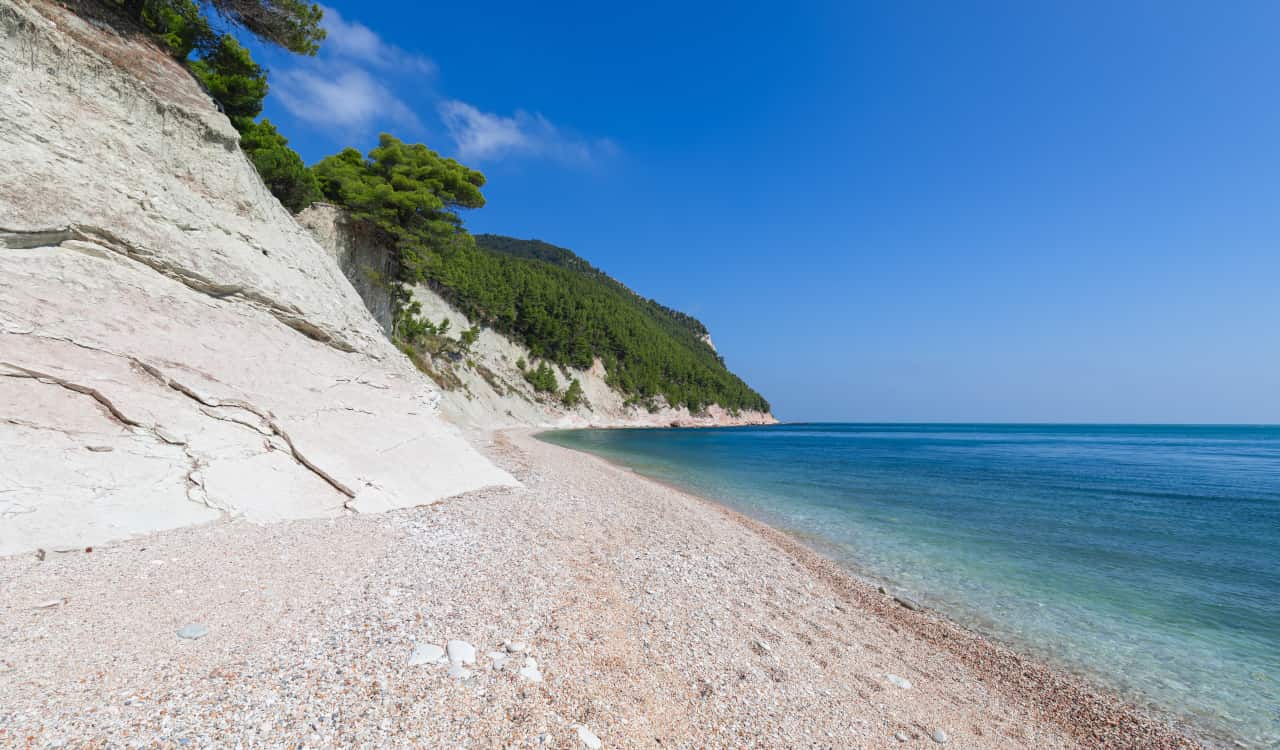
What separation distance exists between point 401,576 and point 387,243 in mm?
27269

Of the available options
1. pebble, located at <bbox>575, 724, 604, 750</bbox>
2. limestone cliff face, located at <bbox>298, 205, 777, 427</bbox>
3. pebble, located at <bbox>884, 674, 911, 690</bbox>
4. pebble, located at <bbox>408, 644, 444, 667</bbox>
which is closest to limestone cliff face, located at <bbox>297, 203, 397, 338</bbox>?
limestone cliff face, located at <bbox>298, 205, 777, 427</bbox>

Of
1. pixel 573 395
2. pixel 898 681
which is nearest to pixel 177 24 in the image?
pixel 898 681

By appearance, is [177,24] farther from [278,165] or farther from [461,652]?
[461,652]

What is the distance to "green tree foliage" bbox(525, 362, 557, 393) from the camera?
61.2 metres

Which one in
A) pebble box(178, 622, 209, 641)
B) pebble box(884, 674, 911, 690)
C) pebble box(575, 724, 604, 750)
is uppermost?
pebble box(178, 622, 209, 641)

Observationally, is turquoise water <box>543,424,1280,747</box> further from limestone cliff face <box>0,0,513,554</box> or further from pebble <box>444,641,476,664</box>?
limestone cliff face <box>0,0,513,554</box>

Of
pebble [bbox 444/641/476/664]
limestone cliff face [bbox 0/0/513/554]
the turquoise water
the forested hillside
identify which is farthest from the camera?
the forested hillside

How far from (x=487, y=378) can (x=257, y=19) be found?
39.9 m

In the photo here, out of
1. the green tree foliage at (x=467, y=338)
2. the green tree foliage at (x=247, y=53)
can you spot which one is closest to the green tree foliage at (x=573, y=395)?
the green tree foliage at (x=467, y=338)

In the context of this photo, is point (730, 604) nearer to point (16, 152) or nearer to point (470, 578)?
point (470, 578)

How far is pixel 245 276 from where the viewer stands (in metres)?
10.5

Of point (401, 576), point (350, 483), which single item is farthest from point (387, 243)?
point (401, 576)

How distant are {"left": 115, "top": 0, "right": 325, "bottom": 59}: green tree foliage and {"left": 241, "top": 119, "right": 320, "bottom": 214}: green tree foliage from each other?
14.3 ft

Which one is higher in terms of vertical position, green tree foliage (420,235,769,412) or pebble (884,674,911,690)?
green tree foliage (420,235,769,412)
